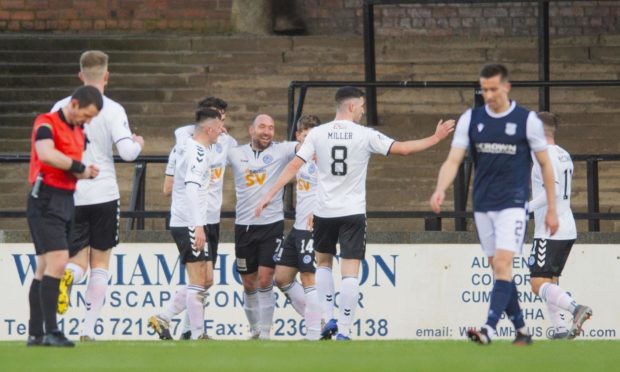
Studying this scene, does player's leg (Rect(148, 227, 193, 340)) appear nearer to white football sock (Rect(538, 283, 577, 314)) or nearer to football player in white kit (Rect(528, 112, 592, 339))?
football player in white kit (Rect(528, 112, 592, 339))

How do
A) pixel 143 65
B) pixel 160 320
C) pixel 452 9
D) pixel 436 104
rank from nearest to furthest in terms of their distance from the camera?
pixel 160 320
pixel 436 104
pixel 143 65
pixel 452 9

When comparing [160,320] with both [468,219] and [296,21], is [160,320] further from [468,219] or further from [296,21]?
[296,21]

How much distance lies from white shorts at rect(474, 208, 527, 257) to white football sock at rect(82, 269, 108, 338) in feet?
10.4

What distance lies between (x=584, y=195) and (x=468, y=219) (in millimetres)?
2023

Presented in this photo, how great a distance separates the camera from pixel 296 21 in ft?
84.1

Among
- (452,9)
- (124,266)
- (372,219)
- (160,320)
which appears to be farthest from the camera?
(452,9)

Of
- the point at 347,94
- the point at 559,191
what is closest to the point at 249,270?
the point at 347,94

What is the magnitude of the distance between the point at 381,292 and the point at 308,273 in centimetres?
185

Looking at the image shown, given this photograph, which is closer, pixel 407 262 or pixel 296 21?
pixel 407 262

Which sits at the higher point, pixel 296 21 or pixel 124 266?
pixel 296 21

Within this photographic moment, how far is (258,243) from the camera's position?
54.4 ft

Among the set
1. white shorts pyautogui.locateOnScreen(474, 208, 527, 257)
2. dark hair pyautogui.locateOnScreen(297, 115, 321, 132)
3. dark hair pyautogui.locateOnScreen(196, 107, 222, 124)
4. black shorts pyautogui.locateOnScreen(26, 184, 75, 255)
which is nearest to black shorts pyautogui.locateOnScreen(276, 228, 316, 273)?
dark hair pyautogui.locateOnScreen(297, 115, 321, 132)

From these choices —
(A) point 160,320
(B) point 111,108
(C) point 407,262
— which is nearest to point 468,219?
(C) point 407,262

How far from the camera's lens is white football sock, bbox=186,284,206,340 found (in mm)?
15750
